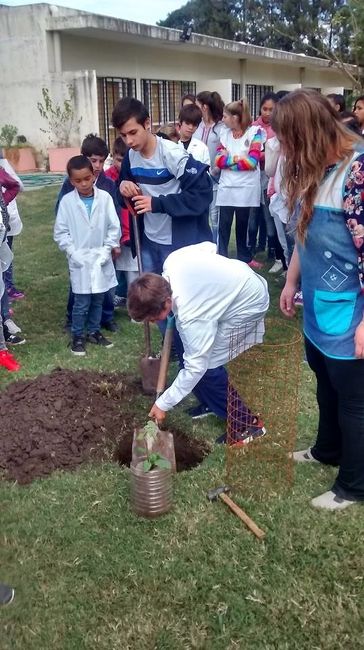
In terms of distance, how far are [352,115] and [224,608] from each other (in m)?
4.89

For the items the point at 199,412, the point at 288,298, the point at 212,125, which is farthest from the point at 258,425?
the point at 212,125

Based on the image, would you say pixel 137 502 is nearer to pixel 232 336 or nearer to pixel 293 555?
pixel 293 555

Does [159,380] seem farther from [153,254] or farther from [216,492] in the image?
[153,254]

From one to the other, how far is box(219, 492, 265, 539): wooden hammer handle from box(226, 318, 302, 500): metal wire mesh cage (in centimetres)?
13

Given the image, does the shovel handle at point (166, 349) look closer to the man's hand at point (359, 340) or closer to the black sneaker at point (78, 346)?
the man's hand at point (359, 340)

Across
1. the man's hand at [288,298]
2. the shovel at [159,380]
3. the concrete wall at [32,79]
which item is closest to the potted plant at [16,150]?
the concrete wall at [32,79]

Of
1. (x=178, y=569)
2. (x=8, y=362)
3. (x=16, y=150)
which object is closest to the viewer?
(x=178, y=569)

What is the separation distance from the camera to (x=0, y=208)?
473 cm

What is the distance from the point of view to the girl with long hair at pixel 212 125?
694 cm

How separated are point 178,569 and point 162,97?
19254mm

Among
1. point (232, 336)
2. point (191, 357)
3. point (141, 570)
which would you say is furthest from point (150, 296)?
point (141, 570)

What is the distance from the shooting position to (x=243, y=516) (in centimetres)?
288

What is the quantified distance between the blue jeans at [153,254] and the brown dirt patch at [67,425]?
0.86m

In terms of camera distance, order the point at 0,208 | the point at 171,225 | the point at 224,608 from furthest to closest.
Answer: the point at 0,208 < the point at 171,225 < the point at 224,608
